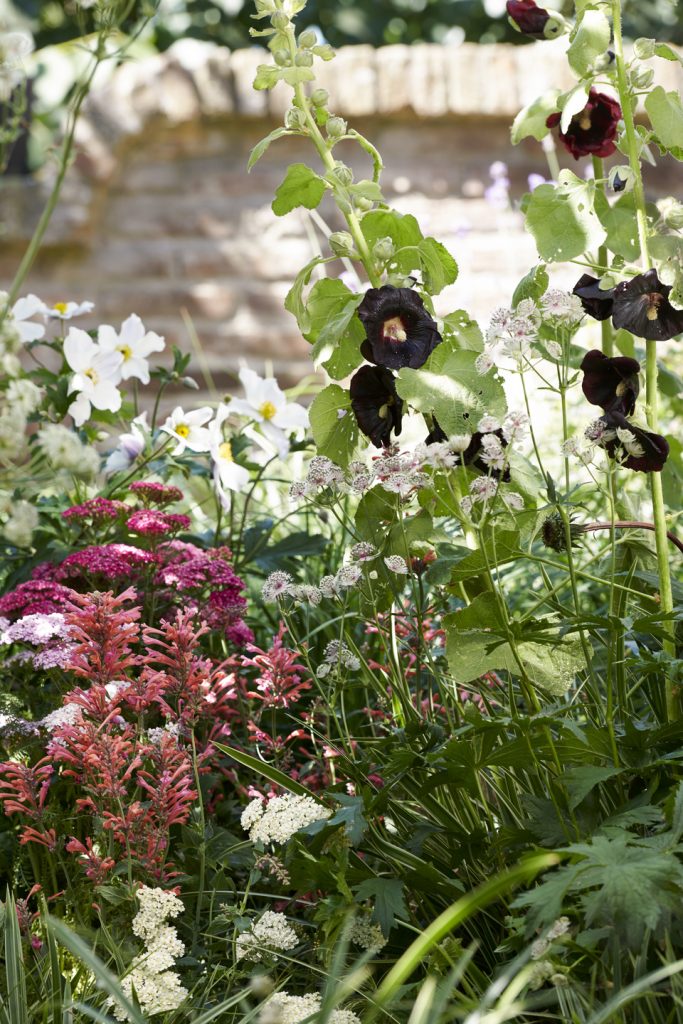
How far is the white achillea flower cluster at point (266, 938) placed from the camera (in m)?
1.31

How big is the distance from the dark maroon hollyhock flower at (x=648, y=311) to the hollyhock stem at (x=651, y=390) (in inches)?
1.2

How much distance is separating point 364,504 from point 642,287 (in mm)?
459

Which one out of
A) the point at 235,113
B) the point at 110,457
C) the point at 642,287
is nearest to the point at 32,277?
the point at 235,113

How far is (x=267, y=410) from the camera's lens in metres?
2.11

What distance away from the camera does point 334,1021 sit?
3.91 ft

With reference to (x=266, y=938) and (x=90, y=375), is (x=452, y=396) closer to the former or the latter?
(x=266, y=938)

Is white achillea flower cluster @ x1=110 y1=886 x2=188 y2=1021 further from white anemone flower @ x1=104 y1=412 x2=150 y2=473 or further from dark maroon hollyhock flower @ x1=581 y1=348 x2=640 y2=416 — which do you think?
white anemone flower @ x1=104 y1=412 x2=150 y2=473

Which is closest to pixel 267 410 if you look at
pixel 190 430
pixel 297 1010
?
pixel 190 430

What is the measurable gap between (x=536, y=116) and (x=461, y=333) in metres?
0.37

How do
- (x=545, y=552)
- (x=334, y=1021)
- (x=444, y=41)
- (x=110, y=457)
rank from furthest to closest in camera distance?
(x=444, y=41)
(x=545, y=552)
(x=110, y=457)
(x=334, y=1021)

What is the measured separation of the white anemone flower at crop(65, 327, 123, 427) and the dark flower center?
804mm

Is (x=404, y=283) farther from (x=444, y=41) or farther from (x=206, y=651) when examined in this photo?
(x=444, y=41)

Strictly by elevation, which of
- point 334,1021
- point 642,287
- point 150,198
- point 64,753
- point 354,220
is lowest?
point 334,1021

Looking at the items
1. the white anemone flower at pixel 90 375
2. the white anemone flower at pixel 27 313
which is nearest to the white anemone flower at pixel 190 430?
the white anemone flower at pixel 90 375
